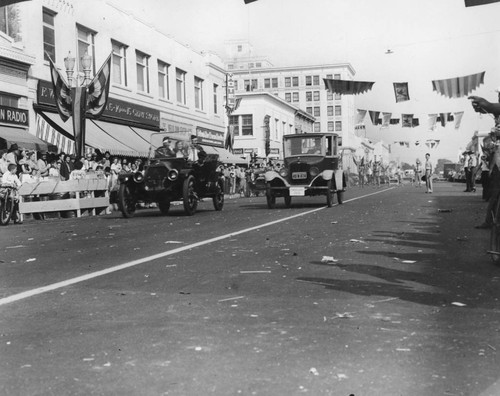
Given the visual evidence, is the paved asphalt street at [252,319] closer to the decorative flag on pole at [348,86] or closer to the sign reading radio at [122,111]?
the sign reading radio at [122,111]

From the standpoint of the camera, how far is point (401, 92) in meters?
32.8

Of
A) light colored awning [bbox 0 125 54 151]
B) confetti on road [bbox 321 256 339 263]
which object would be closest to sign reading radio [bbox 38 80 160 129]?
light colored awning [bbox 0 125 54 151]

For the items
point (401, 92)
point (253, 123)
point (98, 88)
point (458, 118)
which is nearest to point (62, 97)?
point (98, 88)

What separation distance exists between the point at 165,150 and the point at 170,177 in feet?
3.86

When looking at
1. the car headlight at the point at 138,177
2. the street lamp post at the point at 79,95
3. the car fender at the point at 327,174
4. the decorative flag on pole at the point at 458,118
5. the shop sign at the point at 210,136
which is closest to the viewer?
the car headlight at the point at 138,177

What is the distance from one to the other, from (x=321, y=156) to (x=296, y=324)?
15.4m

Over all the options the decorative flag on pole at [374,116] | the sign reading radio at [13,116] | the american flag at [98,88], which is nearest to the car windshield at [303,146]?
the american flag at [98,88]

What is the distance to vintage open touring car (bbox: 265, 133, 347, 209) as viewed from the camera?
18.9 m

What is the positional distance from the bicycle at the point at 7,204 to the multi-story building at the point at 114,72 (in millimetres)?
4638

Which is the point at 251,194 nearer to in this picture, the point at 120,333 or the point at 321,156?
the point at 321,156

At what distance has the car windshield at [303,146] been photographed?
1986 centimetres

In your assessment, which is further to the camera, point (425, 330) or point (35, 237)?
point (35, 237)

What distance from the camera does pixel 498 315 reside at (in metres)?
4.77

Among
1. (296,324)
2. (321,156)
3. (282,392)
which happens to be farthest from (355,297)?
(321,156)
